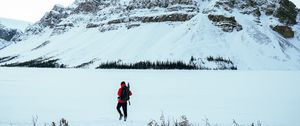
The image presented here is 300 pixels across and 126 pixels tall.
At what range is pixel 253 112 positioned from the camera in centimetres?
2092

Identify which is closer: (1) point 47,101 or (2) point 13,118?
(2) point 13,118

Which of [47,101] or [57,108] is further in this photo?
[47,101]

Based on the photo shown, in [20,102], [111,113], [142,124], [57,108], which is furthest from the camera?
[20,102]

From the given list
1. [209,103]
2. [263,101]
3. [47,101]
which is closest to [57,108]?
[47,101]

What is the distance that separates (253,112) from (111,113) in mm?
8221

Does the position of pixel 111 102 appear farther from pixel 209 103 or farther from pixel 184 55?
pixel 184 55

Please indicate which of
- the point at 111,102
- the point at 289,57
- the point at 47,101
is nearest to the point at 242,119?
the point at 111,102

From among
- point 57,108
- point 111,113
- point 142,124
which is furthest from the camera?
point 57,108

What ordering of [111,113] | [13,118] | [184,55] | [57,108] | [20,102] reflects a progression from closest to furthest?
1. [13,118]
2. [111,113]
3. [57,108]
4. [20,102]
5. [184,55]

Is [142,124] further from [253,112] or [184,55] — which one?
[184,55]

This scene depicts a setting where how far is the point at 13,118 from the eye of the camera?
18.0m

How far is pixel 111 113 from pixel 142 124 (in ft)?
13.7

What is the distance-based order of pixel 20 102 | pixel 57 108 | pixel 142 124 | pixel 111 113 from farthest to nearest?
1. pixel 20 102
2. pixel 57 108
3. pixel 111 113
4. pixel 142 124

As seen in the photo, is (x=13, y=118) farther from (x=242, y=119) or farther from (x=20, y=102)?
(x=242, y=119)
